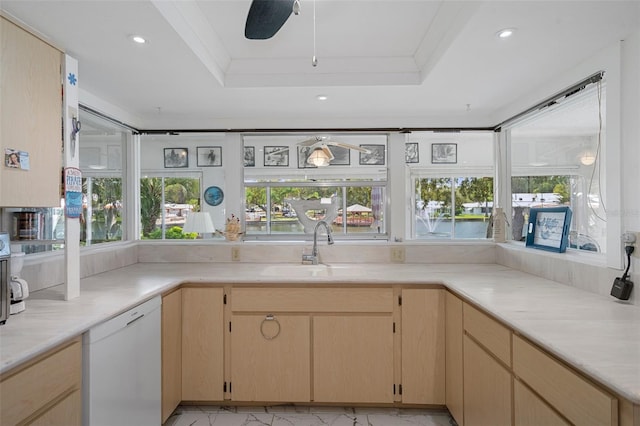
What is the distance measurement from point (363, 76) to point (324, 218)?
1.23m

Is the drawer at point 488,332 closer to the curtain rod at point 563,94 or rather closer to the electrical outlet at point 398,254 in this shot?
the electrical outlet at point 398,254

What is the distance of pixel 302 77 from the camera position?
2.14 meters

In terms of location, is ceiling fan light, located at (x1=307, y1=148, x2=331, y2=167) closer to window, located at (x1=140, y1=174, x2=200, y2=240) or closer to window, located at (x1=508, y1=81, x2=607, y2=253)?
window, located at (x1=140, y1=174, x2=200, y2=240)

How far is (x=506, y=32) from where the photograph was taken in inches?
59.6

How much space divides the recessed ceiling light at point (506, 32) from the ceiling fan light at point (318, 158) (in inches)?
71.5

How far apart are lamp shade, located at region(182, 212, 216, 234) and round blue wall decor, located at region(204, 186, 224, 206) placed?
130mm

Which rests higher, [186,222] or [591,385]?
[186,222]


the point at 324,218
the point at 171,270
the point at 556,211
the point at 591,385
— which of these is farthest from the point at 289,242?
the point at 591,385

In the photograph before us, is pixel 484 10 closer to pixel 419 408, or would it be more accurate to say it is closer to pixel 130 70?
pixel 130 70

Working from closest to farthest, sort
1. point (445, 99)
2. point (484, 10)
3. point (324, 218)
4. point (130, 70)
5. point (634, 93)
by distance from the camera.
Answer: point (484, 10), point (634, 93), point (130, 70), point (445, 99), point (324, 218)

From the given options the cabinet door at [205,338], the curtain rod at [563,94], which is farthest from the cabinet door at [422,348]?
the curtain rod at [563,94]

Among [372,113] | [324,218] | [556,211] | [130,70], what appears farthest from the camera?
[324,218]

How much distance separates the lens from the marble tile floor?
212 cm

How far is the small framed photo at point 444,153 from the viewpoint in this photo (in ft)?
15.5
